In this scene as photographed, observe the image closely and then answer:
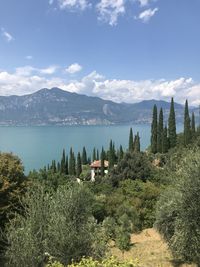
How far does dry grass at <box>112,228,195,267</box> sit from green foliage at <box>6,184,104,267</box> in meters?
4.37

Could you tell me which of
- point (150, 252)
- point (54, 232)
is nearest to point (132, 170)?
point (150, 252)

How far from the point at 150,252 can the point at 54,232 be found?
9300 millimetres

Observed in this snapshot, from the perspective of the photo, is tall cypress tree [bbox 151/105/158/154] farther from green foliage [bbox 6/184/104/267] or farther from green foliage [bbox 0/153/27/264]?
green foliage [bbox 6/184/104/267]

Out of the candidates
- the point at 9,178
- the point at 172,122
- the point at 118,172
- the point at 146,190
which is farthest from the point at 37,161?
the point at 9,178

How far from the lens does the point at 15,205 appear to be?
21.1 m

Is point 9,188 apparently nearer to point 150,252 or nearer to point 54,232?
point 54,232

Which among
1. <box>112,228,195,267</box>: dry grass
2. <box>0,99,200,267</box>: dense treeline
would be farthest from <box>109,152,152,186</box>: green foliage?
<box>0,99,200,267</box>: dense treeline

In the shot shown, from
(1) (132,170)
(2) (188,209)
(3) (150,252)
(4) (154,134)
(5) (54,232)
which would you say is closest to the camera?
(5) (54,232)

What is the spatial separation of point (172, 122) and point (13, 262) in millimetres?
55474

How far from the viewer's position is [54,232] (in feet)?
45.1

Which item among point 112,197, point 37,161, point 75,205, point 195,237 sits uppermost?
point 75,205

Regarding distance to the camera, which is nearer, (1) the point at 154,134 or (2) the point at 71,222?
(2) the point at 71,222

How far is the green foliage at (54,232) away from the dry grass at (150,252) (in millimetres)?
4368

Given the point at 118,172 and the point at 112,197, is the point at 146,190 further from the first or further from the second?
the point at 118,172
